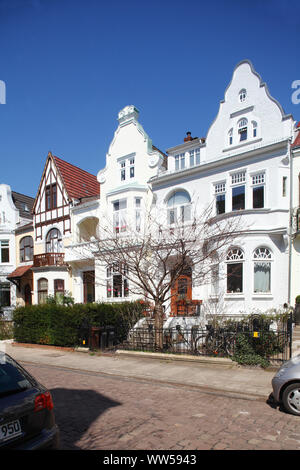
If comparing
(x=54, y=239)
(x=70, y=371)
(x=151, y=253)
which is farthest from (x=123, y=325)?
(x=54, y=239)

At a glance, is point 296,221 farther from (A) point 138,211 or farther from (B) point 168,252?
(A) point 138,211

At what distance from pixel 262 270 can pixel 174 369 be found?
7083mm

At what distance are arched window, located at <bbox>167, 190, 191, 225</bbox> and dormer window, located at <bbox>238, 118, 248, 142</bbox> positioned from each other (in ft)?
13.4

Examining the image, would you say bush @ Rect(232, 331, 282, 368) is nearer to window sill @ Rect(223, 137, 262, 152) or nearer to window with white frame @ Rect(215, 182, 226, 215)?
window with white frame @ Rect(215, 182, 226, 215)

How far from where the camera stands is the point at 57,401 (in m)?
7.09

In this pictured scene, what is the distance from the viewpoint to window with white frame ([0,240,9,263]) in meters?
30.1

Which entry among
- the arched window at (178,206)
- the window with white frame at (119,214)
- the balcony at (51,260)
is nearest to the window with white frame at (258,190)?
A: the arched window at (178,206)

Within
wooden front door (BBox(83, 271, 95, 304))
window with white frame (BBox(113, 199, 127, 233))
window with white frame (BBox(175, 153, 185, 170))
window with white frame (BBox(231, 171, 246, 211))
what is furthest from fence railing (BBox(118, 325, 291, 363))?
wooden front door (BBox(83, 271, 95, 304))

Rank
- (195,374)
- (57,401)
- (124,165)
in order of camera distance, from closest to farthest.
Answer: (57,401), (195,374), (124,165)

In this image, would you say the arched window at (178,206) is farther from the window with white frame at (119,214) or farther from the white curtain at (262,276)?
the white curtain at (262,276)

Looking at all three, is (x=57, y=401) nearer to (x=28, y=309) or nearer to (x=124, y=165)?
(x=28, y=309)

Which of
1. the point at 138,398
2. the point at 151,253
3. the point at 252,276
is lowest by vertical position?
the point at 138,398

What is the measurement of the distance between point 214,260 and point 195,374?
20.8 feet
